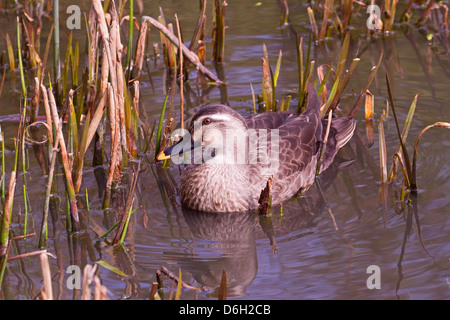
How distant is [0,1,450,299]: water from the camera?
5.16m

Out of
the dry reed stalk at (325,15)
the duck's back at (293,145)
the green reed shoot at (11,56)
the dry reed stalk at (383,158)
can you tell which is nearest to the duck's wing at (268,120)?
the duck's back at (293,145)

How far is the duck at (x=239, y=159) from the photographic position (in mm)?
6340

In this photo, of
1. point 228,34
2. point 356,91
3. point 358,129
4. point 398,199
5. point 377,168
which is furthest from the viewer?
point 228,34

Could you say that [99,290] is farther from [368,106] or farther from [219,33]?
[219,33]

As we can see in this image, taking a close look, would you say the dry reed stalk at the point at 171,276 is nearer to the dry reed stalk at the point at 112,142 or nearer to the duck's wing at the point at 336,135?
the dry reed stalk at the point at 112,142

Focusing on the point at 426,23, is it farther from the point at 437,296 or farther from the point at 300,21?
the point at 437,296

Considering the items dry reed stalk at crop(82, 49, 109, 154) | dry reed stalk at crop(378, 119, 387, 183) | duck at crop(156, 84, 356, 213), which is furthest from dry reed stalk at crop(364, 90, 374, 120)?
dry reed stalk at crop(82, 49, 109, 154)

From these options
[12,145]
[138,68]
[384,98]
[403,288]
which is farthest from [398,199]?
[12,145]

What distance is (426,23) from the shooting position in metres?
9.92

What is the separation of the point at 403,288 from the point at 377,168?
207cm

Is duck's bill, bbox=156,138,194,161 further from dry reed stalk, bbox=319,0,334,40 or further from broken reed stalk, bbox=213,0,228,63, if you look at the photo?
dry reed stalk, bbox=319,0,334,40

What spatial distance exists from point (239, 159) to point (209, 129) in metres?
0.41

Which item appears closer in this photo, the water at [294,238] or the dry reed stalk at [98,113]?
the water at [294,238]

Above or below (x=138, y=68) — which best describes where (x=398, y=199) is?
below
